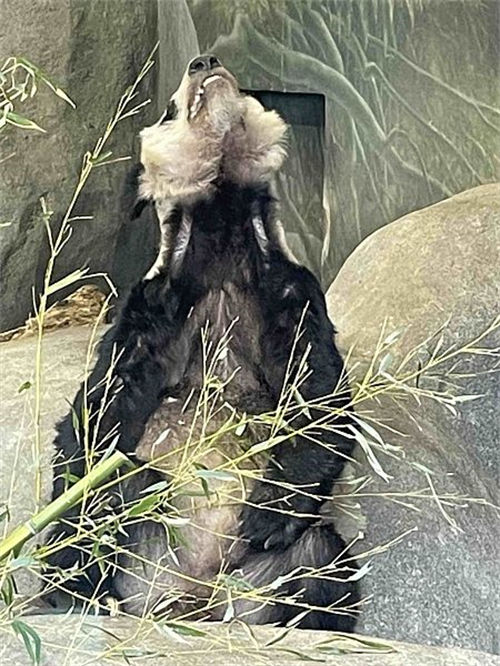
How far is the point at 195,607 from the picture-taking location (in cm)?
172

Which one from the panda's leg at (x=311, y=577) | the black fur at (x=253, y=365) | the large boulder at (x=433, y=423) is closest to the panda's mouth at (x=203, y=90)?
the black fur at (x=253, y=365)

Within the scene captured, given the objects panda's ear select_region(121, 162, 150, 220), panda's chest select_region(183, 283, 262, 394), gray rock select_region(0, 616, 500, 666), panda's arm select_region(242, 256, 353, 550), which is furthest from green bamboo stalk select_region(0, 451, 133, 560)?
panda's ear select_region(121, 162, 150, 220)

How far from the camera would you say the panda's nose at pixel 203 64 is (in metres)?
1.80

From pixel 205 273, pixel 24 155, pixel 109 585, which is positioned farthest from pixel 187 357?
pixel 24 155

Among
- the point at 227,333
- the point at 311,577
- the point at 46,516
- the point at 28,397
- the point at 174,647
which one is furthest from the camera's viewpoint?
the point at 28,397

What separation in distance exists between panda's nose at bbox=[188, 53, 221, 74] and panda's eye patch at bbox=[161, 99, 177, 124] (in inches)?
2.1

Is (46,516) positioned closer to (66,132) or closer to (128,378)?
(128,378)

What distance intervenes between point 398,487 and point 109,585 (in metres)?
0.45

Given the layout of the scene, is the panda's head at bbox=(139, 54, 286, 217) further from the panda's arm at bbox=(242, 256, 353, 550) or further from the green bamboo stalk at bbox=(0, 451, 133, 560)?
the green bamboo stalk at bbox=(0, 451, 133, 560)

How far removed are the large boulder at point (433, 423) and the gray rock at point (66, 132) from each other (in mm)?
377

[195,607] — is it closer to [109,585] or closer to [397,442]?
[109,585]

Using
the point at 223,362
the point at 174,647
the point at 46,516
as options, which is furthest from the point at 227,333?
the point at 46,516

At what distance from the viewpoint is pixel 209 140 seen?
181 centimetres

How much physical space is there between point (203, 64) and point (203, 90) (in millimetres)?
40
